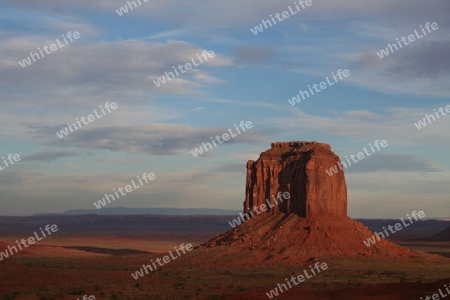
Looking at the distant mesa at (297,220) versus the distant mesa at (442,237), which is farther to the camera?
the distant mesa at (442,237)

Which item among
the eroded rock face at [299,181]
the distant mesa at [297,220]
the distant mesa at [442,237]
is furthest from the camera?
the distant mesa at [442,237]

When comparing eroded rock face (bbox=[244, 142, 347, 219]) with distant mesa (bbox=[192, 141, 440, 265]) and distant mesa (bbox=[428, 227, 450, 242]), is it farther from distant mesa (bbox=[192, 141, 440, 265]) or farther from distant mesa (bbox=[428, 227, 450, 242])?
distant mesa (bbox=[428, 227, 450, 242])

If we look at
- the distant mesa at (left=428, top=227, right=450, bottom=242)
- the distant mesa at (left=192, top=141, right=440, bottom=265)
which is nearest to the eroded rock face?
the distant mesa at (left=192, top=141, right=440, bottom=265)

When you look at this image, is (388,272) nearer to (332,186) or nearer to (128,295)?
(332,186)

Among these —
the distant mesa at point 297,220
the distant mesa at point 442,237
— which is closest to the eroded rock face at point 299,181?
the distant mesa at point 297,220

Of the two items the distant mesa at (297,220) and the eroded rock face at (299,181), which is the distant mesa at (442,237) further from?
the eroded rock face at (299,181)

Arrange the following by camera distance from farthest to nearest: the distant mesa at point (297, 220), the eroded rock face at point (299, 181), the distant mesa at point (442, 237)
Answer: the distant mesa at point (442, 237)
the eroded rock face at point (299, 181)
the distant mesa at point (297, 220)

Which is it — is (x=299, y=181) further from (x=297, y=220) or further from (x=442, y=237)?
(x=442, y=237)

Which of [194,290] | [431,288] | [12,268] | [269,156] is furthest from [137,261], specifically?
[431,288]
